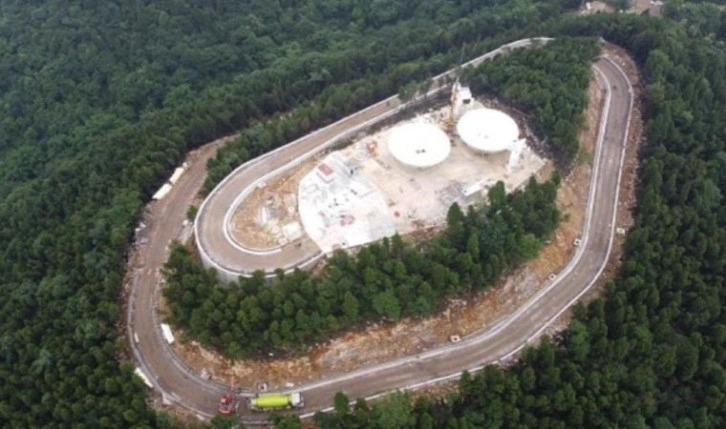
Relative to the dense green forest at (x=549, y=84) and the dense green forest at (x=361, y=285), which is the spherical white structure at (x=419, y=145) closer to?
the dense green forest at (x=361, y=285)

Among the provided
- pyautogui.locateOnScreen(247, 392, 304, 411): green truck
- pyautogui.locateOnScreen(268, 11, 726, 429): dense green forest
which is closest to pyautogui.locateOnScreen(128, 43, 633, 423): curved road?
pyautogui.locateOnScreen(247, 392, 304, 411): green truck

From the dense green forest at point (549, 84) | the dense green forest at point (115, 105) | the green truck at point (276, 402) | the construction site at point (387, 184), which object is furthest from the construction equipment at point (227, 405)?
the dense green forest at point (549, 84)

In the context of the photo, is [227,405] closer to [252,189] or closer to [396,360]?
[396,360]

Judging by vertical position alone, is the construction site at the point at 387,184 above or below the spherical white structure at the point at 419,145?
below

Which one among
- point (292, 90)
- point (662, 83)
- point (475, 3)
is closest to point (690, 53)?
point (662, 83)

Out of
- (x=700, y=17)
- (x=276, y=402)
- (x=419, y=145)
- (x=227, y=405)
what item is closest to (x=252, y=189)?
(x=419, y=145)

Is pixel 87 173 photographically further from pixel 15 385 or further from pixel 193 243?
pixel 15 385
